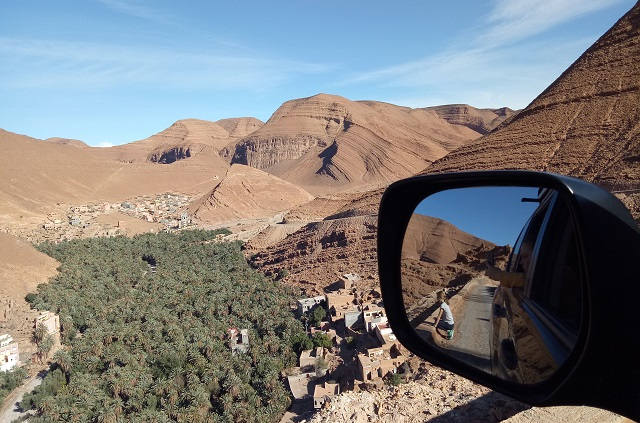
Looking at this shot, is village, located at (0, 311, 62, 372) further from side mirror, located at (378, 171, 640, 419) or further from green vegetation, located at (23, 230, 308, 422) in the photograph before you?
side mirror, located at (378, 171, 640, 419)

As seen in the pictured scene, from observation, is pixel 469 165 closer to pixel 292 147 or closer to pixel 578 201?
pixel 578 201

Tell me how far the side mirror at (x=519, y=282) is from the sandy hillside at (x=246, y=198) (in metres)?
52.2

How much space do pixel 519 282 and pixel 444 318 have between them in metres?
0.42

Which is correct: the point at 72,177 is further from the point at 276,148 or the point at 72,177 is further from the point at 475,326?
the point at 475,326

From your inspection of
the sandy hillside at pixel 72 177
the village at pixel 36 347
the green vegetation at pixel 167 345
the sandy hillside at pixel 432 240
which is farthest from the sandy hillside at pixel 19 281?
the sandy hillside at pixel 432 240

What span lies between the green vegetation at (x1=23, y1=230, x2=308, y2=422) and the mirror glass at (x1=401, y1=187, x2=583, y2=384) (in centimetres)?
1247

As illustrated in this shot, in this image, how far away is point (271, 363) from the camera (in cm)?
1584

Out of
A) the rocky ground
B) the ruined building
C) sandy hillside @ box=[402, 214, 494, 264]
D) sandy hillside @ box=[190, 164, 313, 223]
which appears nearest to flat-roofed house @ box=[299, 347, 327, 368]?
the ruined building

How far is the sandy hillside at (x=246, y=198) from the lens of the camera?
2149 inches

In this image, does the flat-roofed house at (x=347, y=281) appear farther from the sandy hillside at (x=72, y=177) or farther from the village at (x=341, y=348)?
the sandy hillside at (x=72, y=177)

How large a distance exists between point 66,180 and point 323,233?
5537 centimetres

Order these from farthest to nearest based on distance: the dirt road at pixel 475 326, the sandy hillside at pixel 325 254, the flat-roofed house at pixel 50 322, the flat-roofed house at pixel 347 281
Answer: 1. the sandy hillside at pixel 325 254
2. the flat-roofed house at pixel 347 281
3. the flat-roofed house at pixel 50 322
4. the dirt road at pixel 475 326

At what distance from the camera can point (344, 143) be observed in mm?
72062

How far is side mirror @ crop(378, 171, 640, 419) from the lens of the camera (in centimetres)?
108
